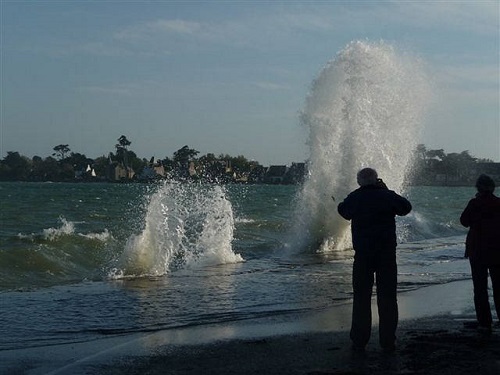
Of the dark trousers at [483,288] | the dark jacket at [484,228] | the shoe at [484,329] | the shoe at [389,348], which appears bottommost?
the shoe at [484,329]

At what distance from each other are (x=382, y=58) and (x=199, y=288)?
43.1 ft

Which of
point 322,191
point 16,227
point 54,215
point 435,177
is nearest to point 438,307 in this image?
point 322,191

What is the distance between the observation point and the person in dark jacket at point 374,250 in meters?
7.71

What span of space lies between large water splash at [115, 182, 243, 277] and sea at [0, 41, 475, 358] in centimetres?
3

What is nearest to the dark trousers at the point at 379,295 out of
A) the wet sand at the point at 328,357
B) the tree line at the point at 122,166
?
the wet sand at the point at 328,357

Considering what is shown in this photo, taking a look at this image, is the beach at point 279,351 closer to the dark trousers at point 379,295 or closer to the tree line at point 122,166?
the dark trousers at point 379,295

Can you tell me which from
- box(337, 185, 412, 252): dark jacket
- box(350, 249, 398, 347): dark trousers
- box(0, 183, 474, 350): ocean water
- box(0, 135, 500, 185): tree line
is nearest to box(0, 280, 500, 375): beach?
box(350, 249, 398, 347): dark trousers

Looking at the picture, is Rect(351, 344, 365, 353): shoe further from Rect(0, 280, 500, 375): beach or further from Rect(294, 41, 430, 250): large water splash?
Rect(294, 41, 430, 250): large water splash

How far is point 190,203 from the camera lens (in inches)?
818

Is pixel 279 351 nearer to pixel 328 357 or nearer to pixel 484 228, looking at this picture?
pixel 328 357

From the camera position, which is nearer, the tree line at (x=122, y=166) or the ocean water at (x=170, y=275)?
the ocean water at (x=170, y=275)

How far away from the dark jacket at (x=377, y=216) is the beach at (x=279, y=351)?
99 cm

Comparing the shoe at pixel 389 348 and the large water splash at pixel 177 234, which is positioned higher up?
the large water splash at pixel 177 234

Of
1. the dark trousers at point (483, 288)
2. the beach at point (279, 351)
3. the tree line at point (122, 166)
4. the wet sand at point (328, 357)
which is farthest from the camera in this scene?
the tree line at point (122, 166)
